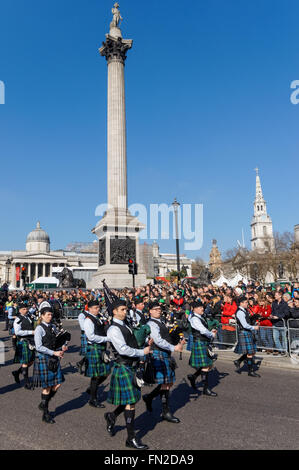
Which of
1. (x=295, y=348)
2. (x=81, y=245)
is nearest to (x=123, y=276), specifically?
(x=295, y=348)

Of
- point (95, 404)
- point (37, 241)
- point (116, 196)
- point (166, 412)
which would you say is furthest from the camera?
point (37, 241)

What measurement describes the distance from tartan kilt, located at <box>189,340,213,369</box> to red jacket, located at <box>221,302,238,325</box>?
17.2ft

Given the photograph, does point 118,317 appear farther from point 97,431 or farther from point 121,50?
point 121,50

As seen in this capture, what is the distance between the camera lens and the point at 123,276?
30.8 m

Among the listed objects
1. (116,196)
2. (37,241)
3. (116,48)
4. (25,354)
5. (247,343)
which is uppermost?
(116,48)

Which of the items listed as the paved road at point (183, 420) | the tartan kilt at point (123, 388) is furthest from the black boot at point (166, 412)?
the tartan kilt at point (123, 388)

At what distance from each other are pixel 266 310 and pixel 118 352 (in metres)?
7.85

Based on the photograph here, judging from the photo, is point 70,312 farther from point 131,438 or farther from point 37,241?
point 37,241

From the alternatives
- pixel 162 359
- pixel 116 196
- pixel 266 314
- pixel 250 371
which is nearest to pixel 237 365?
pixel 250 371

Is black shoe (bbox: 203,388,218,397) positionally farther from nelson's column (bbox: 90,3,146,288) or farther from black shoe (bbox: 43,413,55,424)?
nelson's column (bbox: 90,3,146,288)

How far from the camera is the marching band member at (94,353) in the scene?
6.95 meters

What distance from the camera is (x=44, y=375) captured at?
247 inches

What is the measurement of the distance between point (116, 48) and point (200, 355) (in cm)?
3575
